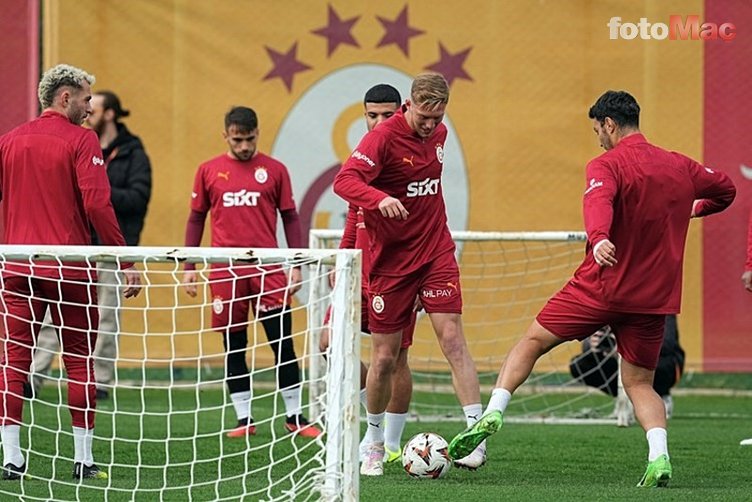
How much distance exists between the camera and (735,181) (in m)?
11.3

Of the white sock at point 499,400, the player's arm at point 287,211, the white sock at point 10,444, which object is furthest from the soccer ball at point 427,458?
the player's arm at point 287,211

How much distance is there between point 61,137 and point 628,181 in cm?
272

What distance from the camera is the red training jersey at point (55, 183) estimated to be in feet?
21.6

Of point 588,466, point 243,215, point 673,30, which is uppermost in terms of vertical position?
point 673,30

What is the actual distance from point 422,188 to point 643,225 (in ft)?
3.69

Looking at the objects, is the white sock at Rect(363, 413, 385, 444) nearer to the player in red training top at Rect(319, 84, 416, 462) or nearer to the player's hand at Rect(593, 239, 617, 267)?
the player in red training top at Rect(319, 84, 416, 462)

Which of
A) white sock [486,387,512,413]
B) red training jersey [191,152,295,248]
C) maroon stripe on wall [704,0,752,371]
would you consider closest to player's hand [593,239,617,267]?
white sock [486,387,512,413]

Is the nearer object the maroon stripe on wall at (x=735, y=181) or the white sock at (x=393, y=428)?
the white sock at (x=393, y=428)

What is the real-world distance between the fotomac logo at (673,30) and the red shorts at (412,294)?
513 centimetres

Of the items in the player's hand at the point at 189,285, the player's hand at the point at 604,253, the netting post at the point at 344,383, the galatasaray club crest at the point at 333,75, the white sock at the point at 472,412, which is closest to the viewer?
the netting post at the point at 344,383

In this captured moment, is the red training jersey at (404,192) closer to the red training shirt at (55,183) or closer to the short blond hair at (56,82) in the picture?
the red training shirt at (55,183)

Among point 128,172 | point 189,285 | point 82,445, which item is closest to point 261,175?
point 189,285

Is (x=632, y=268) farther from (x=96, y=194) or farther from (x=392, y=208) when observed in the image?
(x=96, y=194)

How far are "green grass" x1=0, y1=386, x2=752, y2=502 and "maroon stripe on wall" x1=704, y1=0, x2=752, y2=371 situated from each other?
1063 mm
